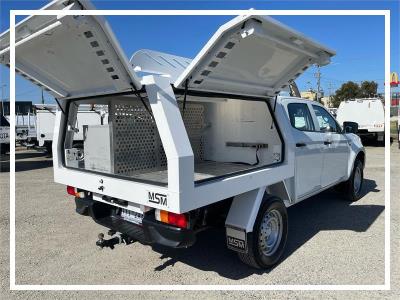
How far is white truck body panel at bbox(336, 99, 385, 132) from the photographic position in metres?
18.5

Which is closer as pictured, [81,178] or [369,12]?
[369,12]

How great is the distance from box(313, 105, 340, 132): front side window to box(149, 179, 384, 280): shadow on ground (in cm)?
138

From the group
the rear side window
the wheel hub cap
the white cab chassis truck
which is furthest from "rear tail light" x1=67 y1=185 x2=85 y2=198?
the rear side window

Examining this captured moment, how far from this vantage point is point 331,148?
18.7 feet

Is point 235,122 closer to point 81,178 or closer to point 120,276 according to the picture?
point 81,178

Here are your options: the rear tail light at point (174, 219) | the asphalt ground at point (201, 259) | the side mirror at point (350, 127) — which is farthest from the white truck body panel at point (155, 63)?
the side mirror at point (350, 127)

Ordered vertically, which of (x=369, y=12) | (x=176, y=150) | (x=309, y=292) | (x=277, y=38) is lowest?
(x=309, y=292)

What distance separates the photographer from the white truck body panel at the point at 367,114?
18.5 m

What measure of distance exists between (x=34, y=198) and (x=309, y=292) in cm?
587

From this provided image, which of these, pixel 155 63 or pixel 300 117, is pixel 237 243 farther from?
pixel 300 117

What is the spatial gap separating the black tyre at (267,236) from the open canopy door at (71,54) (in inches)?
73.5

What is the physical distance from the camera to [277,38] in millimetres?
3252

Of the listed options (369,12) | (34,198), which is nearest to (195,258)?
(369,12)

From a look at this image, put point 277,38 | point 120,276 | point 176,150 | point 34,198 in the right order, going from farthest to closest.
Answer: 1. point 34,198
2. point 120,276
3. point 277,38
4. point 176,150
